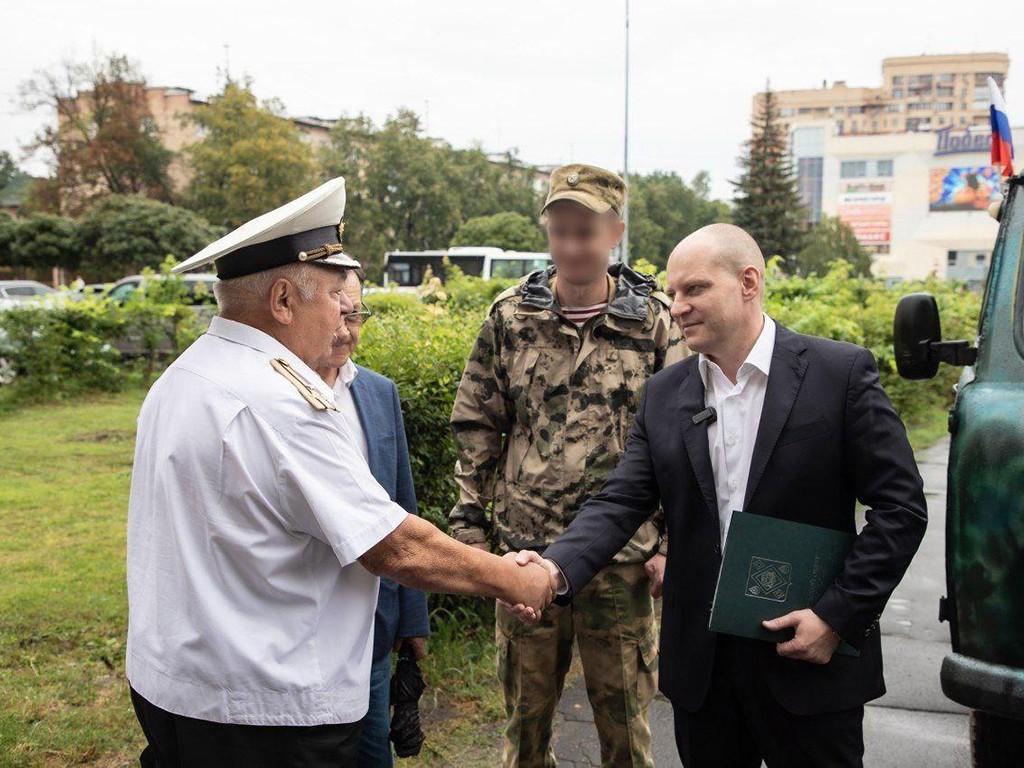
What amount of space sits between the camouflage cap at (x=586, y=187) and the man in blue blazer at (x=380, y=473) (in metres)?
0.78

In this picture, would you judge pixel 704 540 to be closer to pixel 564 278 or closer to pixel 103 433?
pixel 564 278

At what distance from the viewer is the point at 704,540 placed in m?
2.66

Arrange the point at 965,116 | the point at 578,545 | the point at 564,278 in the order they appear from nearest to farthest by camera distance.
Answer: the point at 578,545 → the point at 564,278 → the point at 965,116

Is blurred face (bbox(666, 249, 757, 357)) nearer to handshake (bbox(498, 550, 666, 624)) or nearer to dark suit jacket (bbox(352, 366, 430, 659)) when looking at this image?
handshake (bbox(498, 550, 666, 624))

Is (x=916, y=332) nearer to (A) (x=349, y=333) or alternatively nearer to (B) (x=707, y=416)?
(B) (x=707, y=416)

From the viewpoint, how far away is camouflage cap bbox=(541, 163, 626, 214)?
3234 mm

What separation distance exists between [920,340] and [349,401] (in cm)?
210

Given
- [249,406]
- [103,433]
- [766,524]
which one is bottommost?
[103,433]

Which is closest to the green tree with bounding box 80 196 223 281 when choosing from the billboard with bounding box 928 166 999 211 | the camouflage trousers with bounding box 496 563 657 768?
the camouflage trousers with bounding box 496 563 657 768

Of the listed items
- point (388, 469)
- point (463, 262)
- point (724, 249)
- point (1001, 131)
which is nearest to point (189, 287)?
point (388, 469)

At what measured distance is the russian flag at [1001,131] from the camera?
3.93m

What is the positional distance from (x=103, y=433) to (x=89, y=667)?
688cm

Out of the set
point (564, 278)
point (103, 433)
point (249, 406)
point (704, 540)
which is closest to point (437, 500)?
point (564, 278)

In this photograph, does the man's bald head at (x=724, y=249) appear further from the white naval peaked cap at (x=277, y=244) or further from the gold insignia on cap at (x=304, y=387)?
the gold insignia on cap at (x=304, y=387)
